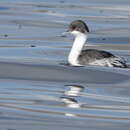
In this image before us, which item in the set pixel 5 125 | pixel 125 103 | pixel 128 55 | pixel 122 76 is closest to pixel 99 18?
pixel 128 55

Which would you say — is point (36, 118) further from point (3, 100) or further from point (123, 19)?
point (123, 19)

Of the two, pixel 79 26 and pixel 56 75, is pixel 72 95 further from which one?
pixel 79 26

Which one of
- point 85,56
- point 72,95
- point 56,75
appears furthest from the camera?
point 85,56

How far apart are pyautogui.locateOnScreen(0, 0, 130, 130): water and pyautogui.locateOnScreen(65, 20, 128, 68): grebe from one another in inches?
8.3

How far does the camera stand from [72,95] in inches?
490

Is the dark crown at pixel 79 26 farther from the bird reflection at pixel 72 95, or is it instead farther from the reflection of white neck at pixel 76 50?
the bird reflection at pixel 72 95

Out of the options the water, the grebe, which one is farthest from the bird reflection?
the grebe

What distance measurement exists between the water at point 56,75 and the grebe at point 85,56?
0.21 m

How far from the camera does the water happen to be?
10.5m

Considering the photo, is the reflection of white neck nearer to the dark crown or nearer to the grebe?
the grebe

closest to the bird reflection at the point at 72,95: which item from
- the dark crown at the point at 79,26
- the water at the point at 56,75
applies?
the water at the point at 56,75

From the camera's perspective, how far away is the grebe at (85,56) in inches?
620

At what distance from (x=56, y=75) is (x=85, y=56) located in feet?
6.28

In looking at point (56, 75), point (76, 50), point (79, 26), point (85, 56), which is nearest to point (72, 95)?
point (56, 75)
